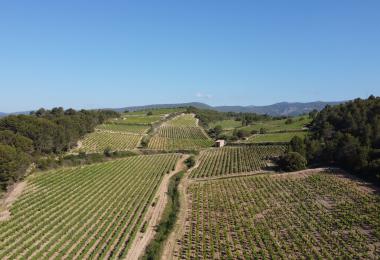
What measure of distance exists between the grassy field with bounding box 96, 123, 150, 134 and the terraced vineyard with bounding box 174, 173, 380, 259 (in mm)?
77779

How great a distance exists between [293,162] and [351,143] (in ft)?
43.6

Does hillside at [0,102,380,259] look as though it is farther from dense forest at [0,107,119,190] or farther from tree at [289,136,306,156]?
tree at [289,136,306,156]

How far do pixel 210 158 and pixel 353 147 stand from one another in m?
36.2

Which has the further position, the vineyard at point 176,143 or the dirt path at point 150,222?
the vineyard at point 176,143

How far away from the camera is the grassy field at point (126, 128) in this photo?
13793 centimetres

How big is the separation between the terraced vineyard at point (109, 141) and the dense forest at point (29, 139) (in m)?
3.74

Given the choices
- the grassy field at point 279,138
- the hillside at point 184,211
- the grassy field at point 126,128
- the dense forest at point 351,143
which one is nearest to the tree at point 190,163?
the hillside at point 184,211

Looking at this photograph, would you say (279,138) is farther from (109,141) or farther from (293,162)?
(109,141)

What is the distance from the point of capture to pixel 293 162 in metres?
72.4

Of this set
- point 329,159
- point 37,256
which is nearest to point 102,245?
point 37,256

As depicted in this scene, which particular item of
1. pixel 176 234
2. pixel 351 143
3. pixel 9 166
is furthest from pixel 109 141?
pixel 176 234

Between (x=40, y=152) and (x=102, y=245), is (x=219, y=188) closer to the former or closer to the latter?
(x=102, y=245)

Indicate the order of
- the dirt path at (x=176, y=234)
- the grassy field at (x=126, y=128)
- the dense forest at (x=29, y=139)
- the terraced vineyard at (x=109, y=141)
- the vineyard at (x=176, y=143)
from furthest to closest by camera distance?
the grassy field at (x=126, y=128), the vineyard at (x=176, y=143), the terraced vineyard at (x=109, y=141), the dense forest at (x=29, y=139), the dirt path at (x=176, y=234)

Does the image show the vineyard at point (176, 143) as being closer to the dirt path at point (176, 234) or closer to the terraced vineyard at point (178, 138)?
the terraced vineyard at point (178, 138)
